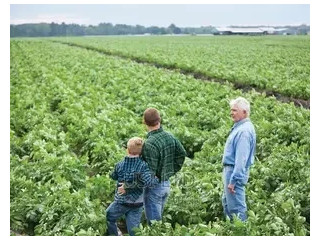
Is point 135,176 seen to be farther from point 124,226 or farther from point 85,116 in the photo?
point 85,116

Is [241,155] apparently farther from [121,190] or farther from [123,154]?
[123,154]

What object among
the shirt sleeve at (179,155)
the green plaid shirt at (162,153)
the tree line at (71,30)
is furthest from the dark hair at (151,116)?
the tree line at (71,30)

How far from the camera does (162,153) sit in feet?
18.4

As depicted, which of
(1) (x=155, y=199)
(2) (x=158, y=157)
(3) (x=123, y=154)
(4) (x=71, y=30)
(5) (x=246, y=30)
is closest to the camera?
(2) (x=158, y=157)

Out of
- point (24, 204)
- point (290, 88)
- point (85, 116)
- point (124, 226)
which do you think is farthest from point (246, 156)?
point (290, 88)

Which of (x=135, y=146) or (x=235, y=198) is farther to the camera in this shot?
(x=235, y=198)

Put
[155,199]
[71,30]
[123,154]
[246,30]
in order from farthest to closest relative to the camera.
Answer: [246,30] → [71,30] → [123,154] → [155,199]

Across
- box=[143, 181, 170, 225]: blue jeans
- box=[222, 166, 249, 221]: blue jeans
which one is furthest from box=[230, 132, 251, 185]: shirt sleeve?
box=[143, 181, 170, 225]: blue jeans

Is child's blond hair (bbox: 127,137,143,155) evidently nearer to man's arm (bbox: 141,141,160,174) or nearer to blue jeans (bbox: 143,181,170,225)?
man's arm (bbox: 141,141,160,174)

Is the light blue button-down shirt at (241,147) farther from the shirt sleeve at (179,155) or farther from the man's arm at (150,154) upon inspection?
the man's arm at (150,154)

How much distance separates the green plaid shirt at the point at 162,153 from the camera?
5543mm

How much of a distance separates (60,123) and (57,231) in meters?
5.64

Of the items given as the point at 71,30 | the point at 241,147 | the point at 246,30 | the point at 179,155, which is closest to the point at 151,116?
the point at 179,155

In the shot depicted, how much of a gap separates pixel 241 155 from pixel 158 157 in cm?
86
